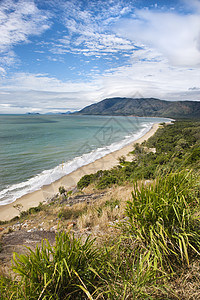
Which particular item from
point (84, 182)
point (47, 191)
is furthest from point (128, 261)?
point (47, 191)

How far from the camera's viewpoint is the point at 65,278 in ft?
5.48

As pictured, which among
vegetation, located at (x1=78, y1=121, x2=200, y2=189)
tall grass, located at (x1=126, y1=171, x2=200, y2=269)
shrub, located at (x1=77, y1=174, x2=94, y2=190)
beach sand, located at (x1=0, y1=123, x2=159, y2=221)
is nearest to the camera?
tall grass, located at (x1=126, y1=171, x2=200, y2=269)

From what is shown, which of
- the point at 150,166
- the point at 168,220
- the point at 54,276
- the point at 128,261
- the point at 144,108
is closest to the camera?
the point at 54,276

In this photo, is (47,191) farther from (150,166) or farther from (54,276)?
(54,276)

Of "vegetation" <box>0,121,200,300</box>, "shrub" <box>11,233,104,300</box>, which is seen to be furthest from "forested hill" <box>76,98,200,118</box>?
"shrub" <box>11,233,104,300</box>

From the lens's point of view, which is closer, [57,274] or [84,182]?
[57,274]

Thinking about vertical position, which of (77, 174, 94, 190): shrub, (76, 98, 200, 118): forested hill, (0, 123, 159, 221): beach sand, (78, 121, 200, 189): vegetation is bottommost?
(0, 123, 159, 221): beach sand

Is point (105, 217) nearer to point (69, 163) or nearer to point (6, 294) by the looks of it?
point (6, 294)

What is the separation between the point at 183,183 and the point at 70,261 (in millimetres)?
1785

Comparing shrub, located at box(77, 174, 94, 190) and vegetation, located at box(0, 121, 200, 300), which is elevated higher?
vegetation, located at box(0, 121, 200, 300)

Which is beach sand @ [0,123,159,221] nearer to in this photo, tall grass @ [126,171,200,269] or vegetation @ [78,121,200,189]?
vegetation @ [78,121,200,189]

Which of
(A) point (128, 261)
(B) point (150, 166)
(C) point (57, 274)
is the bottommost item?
(B) point (150, 166)

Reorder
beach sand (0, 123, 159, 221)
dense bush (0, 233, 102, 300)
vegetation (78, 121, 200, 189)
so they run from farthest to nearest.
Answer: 1. beach sand (0, 123, 159, 221)
2. vegetation (78, 121, 200, 189)
3. dense bush (0, 233, 102, 300)

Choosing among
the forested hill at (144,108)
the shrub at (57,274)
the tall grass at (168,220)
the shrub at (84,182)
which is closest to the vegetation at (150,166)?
the shrub at (84,182)
